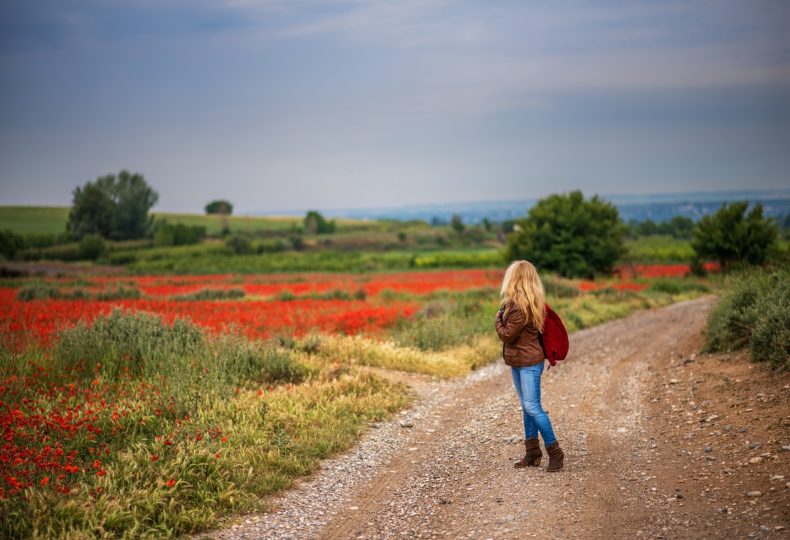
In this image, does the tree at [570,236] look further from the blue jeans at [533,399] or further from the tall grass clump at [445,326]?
the blue jeans at [533,399]

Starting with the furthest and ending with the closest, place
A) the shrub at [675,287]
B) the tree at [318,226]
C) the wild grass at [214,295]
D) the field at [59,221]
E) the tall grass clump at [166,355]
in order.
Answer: the tree at [318,226] < the field at [59,221] < the shrub at [675,287] < the wild grass at [214,295] < the tall grass clump at [166,355]

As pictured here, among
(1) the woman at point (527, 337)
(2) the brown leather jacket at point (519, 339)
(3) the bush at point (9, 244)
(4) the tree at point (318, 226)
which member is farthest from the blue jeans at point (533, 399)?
(4) the tree at point (318, 226)

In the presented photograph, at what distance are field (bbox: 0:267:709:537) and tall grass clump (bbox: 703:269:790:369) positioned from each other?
5.14 meters

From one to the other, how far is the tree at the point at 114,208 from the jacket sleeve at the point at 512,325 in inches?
3331

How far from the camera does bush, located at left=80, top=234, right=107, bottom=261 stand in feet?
227

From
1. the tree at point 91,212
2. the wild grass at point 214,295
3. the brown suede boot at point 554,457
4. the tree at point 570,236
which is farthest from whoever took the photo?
the tree at point 91,212

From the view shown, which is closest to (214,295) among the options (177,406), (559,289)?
(559,289)

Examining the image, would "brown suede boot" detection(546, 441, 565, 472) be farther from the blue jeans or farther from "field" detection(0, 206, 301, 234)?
"field" detection(0, 206, 301, 234)

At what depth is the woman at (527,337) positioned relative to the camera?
7.23 meters

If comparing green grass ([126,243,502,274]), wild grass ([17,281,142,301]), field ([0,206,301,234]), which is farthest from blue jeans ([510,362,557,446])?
field ([0,206,301,234])

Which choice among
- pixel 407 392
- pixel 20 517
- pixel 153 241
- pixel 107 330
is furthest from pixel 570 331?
pixel 153 241

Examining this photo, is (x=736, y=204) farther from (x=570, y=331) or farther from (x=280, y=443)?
(x=280, y=443)

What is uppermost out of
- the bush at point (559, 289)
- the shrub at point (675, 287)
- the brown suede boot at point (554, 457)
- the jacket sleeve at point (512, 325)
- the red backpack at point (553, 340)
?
the jacket sleeve at point (512, 325)

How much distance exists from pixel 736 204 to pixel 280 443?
39.4 m
